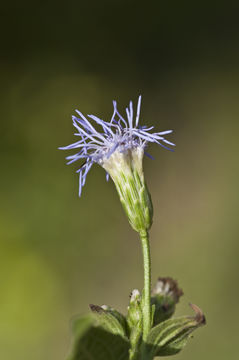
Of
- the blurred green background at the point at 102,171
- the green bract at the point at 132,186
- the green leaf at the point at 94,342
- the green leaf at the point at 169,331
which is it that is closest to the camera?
the green leaf at the point at 94,342

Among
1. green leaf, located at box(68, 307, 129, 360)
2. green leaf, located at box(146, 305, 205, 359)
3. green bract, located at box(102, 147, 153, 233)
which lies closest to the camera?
green leaf, located at box(68, 307, 129, 360)

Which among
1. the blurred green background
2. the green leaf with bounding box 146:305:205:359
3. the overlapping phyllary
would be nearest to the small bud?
the overlapping phyllary

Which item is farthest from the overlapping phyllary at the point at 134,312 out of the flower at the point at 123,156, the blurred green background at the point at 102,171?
the blurred green background at the point at 102,171

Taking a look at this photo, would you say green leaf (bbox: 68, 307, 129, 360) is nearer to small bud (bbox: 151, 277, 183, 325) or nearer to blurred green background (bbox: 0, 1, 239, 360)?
small bud (bbox: 151, 277, 183, 325)

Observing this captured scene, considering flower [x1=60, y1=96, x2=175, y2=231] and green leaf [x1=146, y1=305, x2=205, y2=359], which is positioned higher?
flower [x1=60, y1=96, x2=175, y2=231]

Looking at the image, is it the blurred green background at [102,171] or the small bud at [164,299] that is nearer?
the small bud at [164,299]

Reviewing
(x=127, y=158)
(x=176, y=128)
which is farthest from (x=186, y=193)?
(x=127, y=158)

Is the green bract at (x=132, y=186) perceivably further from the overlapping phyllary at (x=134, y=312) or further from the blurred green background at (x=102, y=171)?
the blurred green background at (x=102, y=171)
